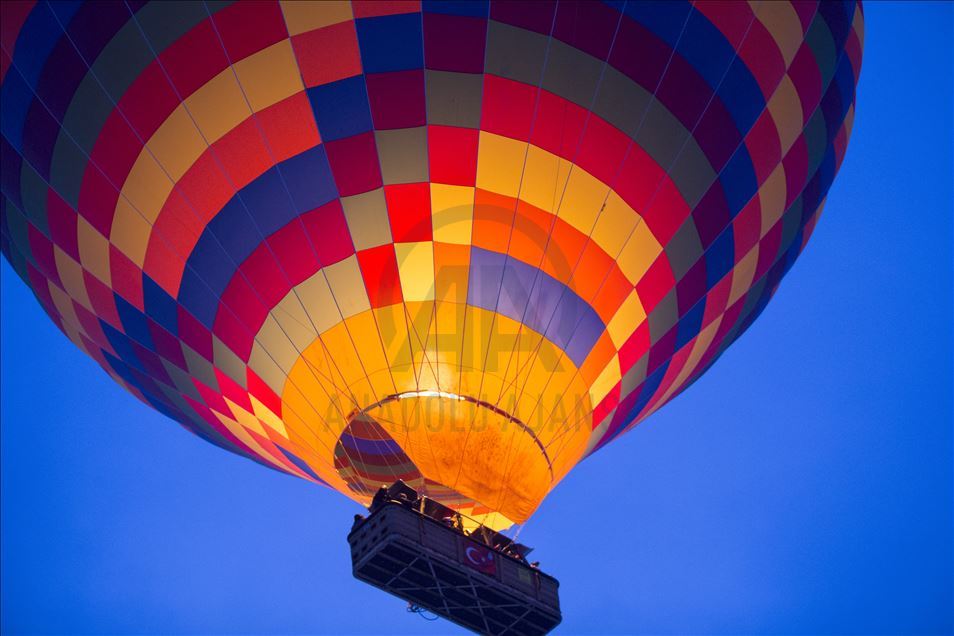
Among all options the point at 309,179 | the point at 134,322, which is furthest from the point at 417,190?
the point at 134,322

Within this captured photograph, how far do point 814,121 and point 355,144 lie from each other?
4034mm

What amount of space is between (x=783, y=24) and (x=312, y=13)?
3666 millimetres

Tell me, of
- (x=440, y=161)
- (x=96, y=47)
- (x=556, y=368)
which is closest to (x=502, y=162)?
(x=440, y=161)

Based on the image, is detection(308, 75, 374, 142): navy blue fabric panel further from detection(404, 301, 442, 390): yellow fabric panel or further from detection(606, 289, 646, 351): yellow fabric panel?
detection(606, 289, 646, 351): yellow fabric panel

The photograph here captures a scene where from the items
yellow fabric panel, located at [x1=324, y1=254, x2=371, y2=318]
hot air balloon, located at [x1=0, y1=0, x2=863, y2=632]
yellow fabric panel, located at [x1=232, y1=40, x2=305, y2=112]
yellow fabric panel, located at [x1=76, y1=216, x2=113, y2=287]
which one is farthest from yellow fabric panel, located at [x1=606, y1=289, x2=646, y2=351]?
yellow fabric panel, located at [x1=76, y1=216, x2=113, y2=287]

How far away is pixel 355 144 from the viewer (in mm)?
7703

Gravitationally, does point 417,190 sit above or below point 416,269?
above

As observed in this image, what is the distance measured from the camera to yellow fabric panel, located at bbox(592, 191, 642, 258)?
810cm

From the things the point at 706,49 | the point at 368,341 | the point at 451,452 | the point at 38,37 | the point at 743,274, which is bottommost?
the point at 451,452

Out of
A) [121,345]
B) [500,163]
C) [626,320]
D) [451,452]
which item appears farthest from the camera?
[121,345]

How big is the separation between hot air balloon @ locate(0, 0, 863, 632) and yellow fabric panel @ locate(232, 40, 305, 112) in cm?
2

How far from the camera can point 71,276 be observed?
8.99m

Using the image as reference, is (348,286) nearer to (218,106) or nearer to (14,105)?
(218,106)

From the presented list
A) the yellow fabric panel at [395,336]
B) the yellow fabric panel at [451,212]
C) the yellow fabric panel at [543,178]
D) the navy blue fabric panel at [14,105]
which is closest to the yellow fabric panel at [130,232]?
the navy blue fabric panel at [14,105]
